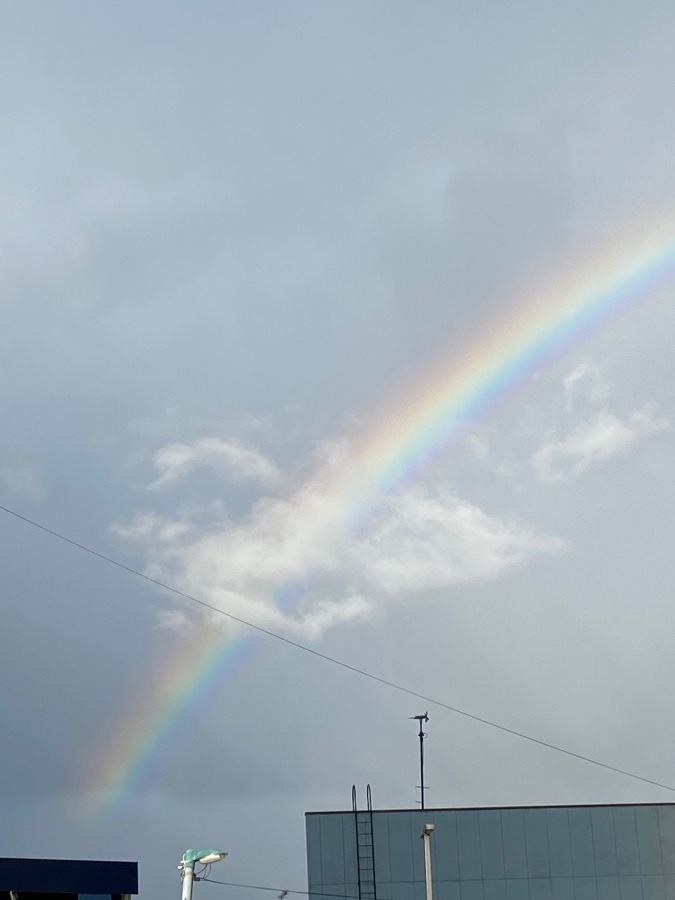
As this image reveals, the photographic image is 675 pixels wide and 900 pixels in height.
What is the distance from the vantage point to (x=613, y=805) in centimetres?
4947

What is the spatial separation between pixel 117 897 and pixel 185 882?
22.9 m

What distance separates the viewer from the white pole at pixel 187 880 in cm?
1545

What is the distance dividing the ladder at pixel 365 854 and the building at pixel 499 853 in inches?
1.5

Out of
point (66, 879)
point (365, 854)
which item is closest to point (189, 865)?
point (66, 879)

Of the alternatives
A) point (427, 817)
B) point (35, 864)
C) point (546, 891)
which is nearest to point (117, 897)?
point (35, 864)

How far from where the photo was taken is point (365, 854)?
157 ft

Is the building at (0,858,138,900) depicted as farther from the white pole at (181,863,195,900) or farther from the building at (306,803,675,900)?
the white pole at (181,863,195,900)

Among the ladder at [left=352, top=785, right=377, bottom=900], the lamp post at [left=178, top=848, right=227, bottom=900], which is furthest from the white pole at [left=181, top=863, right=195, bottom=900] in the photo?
the ladder at [left=352, top=785, right=377, bottom=900]

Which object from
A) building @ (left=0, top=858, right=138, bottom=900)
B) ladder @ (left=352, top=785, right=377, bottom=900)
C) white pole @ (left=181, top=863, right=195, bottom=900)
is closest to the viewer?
white pole @ (left=181, top=863, right=195, bottom=900)

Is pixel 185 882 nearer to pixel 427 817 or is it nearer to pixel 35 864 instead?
pixel 35 864

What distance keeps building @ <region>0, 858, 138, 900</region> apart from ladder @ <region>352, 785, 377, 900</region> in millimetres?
12720

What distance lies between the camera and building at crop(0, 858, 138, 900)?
33.6 m

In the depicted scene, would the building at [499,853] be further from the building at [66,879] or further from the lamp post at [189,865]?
the lamp post at [189,865]

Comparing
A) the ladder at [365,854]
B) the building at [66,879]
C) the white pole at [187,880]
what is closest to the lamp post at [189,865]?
the white pole at [187,880]
